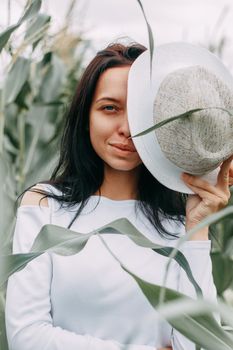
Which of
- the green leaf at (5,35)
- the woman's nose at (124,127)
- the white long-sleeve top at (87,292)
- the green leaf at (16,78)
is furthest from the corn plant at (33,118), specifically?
the green leaf at (5,35)

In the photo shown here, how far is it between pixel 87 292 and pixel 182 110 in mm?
336

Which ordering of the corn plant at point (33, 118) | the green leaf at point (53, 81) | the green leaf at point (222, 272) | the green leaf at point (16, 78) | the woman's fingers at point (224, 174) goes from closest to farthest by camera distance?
the woman's fingers at point (224, 174)
the green leaf at point (222, 272)
the green leaf at point (16, 78)
the corn plant at point (33, 118)
the green leaf at point (53, 81)

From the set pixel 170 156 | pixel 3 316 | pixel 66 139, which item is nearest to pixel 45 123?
pixel 66 139

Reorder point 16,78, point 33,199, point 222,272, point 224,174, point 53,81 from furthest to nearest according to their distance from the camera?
point 53,81, point 16,78, point 222,272, point 33,199, point 224,174

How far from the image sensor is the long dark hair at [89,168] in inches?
49.3

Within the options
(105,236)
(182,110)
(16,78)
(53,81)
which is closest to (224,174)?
(182,110)

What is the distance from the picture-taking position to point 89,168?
4.24 feet

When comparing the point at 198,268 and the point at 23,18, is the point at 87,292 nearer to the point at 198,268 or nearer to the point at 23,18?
the point at 198,268

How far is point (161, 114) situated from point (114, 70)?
8.0 inches

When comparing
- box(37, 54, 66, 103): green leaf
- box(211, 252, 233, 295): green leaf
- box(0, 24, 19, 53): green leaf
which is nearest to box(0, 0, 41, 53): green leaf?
box(0, 24, 19, 53): green leaf

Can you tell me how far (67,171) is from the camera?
133 cm

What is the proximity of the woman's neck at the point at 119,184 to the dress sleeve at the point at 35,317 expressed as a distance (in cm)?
→ 19

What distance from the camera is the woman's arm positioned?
3.64ft

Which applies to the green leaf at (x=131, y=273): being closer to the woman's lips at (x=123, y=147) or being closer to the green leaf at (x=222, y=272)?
the woman's lips at (x=123, y=147)
